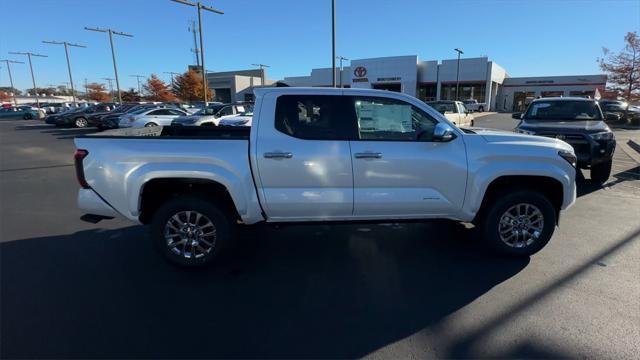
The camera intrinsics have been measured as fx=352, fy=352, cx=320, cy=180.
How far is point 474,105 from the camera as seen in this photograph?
4591 cm

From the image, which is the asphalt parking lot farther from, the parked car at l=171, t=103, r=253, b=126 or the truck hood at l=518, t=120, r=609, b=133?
the parked car at l=171, t=103, r=253, b=126

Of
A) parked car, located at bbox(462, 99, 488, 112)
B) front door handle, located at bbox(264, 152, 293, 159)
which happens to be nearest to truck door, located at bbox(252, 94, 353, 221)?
front door handle, located at bbox(264, 152, 293, 159)

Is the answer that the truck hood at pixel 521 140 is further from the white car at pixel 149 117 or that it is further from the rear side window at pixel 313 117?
the white car at pixel 149 117

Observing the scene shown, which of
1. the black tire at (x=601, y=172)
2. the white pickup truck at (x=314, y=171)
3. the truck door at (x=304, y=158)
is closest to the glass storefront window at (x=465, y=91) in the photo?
the black tire at (x=601, y=172)

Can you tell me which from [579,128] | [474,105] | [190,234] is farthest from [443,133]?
[474,105]

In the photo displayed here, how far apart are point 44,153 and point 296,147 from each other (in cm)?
1310

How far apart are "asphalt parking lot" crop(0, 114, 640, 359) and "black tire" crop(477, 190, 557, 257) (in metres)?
0.15

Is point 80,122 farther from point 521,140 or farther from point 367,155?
point 521,140

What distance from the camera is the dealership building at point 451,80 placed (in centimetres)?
5294

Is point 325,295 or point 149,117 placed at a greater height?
point 149,117

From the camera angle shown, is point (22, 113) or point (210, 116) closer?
point (210, 116)

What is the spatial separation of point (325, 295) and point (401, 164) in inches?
60.0

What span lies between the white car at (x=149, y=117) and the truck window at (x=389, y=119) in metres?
15.5

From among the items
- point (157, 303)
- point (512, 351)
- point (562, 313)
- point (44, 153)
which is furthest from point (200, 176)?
point (44, 153)
